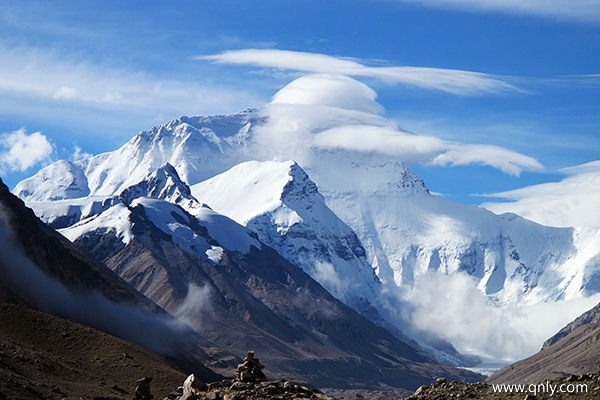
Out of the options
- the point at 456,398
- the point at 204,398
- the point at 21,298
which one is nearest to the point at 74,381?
the point at 204,398

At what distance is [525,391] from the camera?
52906 millimetres

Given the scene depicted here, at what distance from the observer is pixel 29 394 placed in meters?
75.6

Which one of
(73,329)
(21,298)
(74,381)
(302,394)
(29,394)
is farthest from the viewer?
(21,298)

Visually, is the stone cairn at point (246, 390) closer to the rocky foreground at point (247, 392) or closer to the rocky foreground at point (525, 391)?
the rocky foreground at point (247, 392)

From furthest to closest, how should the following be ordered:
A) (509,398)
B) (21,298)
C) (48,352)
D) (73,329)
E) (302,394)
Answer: (21,298) → (73,329) → (48,352) → (302,394) → (509,398)

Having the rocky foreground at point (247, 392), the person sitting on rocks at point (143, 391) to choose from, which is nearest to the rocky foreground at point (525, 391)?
the rocky foreground at point (247, 392)

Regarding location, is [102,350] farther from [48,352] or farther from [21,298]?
[21,298]

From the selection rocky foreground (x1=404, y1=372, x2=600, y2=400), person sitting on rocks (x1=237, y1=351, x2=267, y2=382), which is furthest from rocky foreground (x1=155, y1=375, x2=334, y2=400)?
rocky foreground (x1=404, y1=372, x2=600, y2=400)

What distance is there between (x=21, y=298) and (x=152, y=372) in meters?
90.2

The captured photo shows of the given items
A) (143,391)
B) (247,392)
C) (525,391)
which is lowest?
(143,391)

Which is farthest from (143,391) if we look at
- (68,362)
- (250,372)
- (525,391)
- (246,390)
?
(68,362)

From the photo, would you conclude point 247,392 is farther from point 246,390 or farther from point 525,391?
point 525,391

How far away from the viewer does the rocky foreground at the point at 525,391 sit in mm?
50878

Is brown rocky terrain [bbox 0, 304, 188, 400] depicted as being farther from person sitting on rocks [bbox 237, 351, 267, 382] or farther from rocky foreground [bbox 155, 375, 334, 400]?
rocky foreground [bbox 155, 375, 334, 400]
